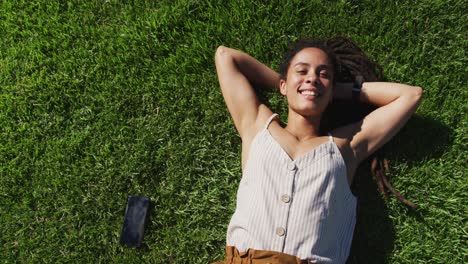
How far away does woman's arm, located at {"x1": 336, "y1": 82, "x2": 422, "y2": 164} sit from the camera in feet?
10.7

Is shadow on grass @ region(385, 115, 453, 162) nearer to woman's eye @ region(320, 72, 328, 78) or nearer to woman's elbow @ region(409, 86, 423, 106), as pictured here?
woman's elbow @ region(409, 86, 423, 106)

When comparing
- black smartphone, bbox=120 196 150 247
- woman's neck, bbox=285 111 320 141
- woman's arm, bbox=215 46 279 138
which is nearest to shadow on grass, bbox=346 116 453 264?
woman's neck, bbox=285 111 320 141

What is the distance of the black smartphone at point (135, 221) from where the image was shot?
3.68m

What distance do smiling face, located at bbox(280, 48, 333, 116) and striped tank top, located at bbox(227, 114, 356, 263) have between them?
29cm

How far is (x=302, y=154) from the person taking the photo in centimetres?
312

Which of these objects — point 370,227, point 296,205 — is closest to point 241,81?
point 296,205

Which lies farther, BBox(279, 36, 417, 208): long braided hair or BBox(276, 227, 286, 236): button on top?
BBox(279, 36, 417, 208): long braided hair

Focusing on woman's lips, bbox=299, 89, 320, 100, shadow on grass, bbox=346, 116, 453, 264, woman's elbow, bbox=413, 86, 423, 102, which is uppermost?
woman's elbow, bbox=413, 86, 423, 102

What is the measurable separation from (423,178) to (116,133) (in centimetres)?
257

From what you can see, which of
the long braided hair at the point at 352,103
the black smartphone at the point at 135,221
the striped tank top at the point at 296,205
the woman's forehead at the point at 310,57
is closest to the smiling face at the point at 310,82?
the woman's forehead at the point at 310,57

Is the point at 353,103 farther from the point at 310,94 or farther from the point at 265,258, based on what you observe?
the point at 265,258

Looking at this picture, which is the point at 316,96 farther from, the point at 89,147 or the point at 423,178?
the point at 89,147

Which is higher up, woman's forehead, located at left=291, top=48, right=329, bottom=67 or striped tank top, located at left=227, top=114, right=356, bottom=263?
woman's forehead, located at left=291, top=48, right=329, bottom=67

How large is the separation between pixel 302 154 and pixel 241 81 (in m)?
0.76
